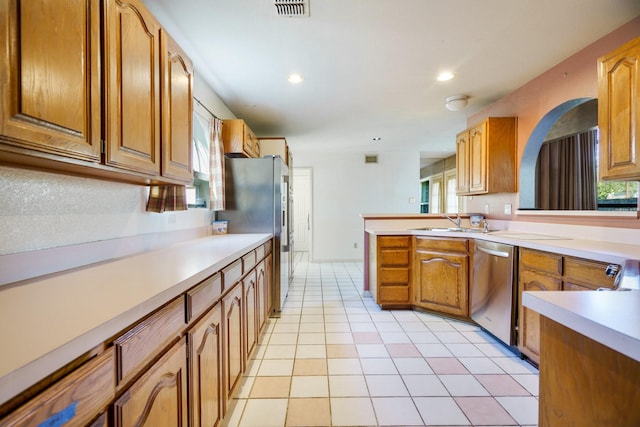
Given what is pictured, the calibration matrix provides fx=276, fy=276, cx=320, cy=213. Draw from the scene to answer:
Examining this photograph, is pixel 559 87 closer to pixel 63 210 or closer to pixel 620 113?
pixel 620 113

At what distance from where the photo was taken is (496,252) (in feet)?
7.52

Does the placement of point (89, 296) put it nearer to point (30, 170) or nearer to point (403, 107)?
point (30, 170)

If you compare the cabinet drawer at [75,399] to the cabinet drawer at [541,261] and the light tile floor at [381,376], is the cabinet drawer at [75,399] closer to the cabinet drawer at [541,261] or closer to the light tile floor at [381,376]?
the light tile floor at [381,376]

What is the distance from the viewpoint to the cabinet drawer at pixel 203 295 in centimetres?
104

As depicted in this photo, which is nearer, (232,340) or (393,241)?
(232,340)

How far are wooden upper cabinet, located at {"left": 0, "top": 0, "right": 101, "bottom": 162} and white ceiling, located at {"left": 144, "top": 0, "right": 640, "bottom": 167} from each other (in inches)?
38.6

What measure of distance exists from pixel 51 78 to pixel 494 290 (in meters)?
2.90

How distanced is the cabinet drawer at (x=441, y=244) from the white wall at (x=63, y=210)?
2466mm

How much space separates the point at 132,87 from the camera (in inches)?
46.7

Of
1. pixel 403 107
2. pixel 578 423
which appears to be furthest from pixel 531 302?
pixel 403 107

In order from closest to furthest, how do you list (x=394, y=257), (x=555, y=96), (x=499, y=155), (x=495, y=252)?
(x=495, y=252) < (x=555, y=96) < (x=499, y=155) < (x=394, y=257)

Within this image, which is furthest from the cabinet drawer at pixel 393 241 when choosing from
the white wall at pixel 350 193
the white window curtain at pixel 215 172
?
the white wall at pixel 350 193

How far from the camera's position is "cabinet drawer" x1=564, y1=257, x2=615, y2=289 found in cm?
149

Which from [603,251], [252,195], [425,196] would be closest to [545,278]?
[603,251]
